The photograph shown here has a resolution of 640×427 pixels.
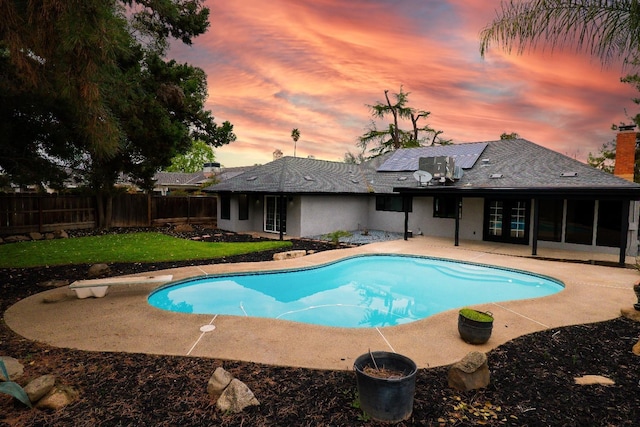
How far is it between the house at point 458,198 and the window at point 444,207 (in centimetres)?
5

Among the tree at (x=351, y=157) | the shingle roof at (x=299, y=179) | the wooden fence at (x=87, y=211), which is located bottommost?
the wooden fence at (x=87, y=211)

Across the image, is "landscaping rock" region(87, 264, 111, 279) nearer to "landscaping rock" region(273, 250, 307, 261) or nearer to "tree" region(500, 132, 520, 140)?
"landscaping rock" region(273, 250, 307, 261)

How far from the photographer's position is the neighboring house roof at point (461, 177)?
14.1 meters

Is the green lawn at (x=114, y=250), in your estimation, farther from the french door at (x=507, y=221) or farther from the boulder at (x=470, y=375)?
the boulder at (x=470, y=375)

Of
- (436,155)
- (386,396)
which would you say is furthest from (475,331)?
Result: (436,155)

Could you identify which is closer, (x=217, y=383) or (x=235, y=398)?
(x=235, y=398)

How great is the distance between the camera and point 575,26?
5445mm

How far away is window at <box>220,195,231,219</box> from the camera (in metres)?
20.2

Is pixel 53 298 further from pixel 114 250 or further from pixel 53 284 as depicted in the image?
pixel 114 250

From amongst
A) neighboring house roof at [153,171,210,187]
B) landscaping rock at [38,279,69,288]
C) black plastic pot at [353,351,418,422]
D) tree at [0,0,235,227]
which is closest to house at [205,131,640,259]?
tree at [0,0,235,227]

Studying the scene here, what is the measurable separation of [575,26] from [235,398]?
723 centimetres

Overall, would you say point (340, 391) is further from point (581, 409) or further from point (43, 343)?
point (43, 343)

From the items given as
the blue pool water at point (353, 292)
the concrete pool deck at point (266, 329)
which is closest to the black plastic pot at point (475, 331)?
the concrete pool deck at point (266, 329)

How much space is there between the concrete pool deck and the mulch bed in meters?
0.30
